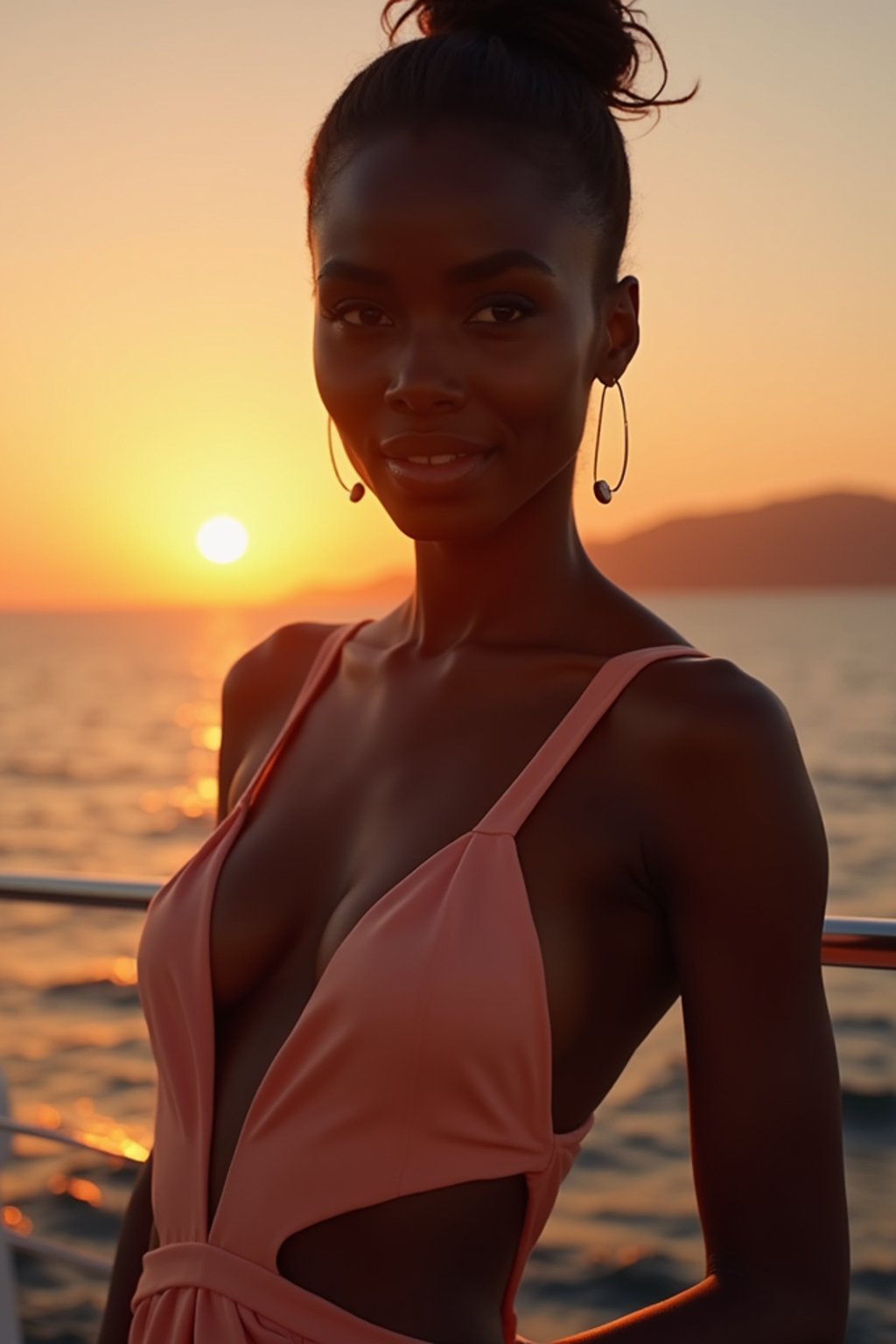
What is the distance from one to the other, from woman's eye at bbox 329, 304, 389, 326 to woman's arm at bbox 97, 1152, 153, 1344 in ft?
3.62

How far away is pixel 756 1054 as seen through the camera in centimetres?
149

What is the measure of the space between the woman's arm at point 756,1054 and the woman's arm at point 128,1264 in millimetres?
757

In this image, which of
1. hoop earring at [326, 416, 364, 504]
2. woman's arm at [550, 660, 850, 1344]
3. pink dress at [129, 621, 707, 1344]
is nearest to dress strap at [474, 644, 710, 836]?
pink dress at [129, 621, 707, 1344]

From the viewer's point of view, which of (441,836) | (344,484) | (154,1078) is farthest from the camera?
(154,1078)

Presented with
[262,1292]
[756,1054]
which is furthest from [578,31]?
[262,1292]

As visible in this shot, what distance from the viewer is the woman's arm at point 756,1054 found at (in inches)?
57.7

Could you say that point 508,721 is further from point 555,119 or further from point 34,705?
point 34,705

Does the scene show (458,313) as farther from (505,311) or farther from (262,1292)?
(262,1292)

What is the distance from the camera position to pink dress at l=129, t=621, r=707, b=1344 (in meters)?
1.57

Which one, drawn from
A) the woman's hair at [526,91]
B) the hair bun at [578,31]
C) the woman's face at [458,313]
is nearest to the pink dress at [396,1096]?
the woman's face at [458,313]

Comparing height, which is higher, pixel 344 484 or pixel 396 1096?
pixel 344 484

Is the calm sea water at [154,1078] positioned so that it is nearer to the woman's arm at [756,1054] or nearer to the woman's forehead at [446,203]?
the woman's arm at [756,1054]

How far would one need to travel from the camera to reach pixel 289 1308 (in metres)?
1.62

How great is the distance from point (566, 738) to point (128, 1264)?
958 mm
